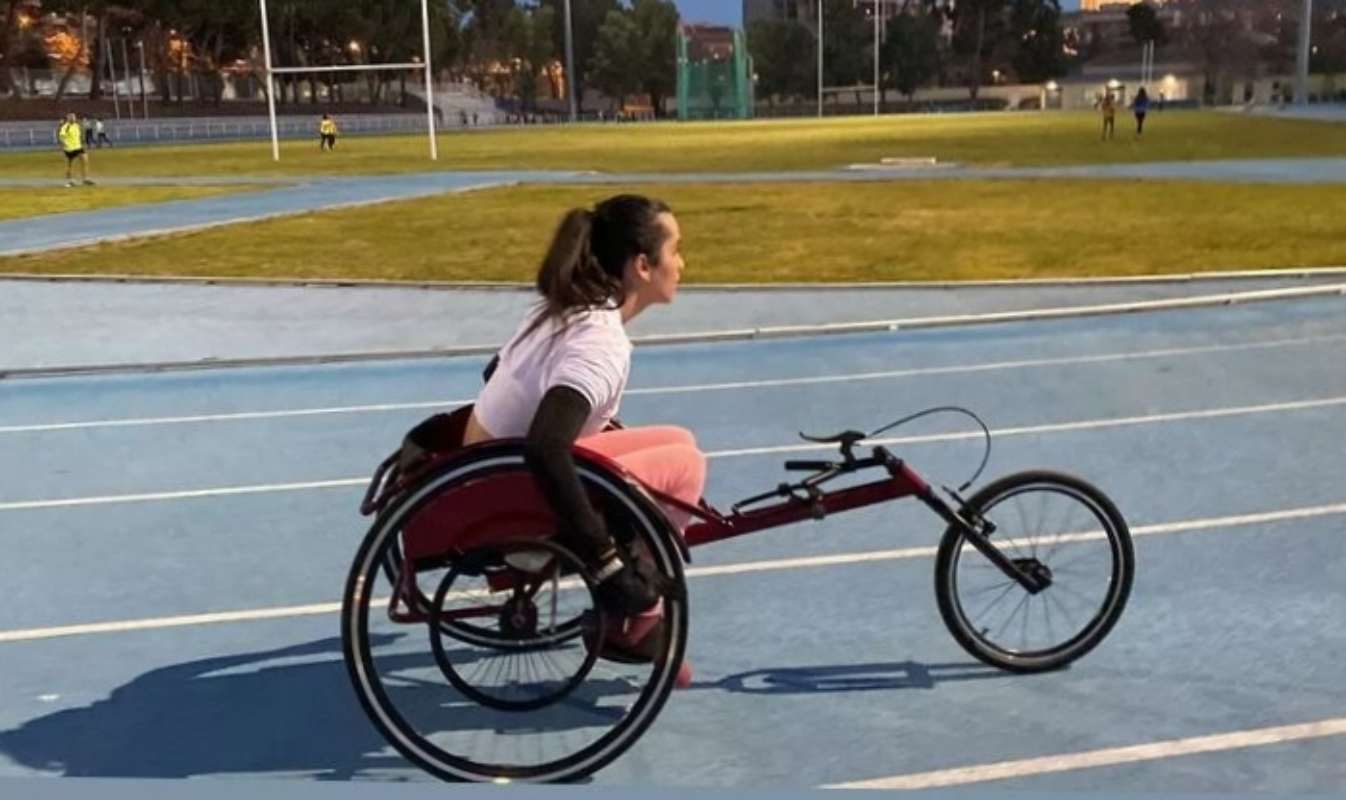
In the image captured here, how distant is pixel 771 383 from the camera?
8086 mm

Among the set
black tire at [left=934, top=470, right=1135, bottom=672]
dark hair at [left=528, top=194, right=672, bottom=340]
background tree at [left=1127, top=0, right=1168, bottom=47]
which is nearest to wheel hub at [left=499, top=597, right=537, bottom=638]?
dark hair at [left=528, top=194, right=672, bottom=340]

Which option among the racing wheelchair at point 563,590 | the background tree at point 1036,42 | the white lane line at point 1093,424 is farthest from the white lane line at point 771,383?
the background tree at point 1036,42

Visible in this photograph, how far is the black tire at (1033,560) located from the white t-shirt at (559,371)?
3.82ft

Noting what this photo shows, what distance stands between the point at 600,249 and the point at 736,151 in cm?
3552

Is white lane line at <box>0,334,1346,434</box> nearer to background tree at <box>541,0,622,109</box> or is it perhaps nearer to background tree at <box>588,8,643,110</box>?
background tree at <box>588,8,643,110</box>

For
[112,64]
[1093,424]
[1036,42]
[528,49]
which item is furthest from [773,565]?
[1036,42]

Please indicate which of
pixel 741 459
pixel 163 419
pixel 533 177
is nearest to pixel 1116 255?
pixel 741 459

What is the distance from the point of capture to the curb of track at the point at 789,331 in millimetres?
8844

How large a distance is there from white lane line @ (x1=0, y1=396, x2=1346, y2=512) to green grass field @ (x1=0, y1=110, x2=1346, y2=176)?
→ 22576mm

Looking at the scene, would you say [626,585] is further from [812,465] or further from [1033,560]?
[1033,560]

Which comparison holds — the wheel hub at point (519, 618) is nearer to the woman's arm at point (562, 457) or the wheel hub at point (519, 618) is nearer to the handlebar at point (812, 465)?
the woman's arm at point (562, 457)

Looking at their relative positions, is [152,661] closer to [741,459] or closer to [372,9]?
[741,459]

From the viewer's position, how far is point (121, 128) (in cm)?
5756

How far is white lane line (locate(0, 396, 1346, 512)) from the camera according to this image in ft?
19.8
